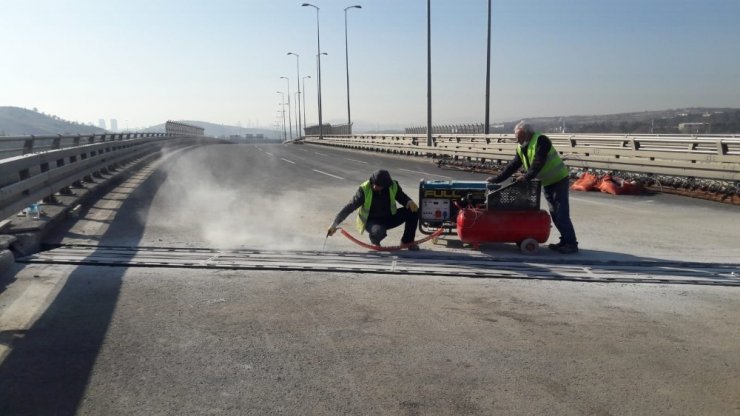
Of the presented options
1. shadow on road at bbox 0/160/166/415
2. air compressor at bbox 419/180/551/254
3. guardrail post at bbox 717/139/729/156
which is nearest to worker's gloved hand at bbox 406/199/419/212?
air compressor at bbox 419/180/551/254

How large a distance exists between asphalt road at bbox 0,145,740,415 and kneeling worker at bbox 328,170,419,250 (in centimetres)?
39

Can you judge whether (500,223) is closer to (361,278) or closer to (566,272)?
(566,272)

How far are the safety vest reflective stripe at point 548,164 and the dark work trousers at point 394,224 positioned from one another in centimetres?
161

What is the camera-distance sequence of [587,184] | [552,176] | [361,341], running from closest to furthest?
[361,341]
[552,176]
[587,184]

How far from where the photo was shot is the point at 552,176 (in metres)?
A: 7.39

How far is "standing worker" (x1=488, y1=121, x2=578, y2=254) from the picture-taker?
7.23m

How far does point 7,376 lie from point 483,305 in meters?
3.70

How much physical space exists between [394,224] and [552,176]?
2.15 meters

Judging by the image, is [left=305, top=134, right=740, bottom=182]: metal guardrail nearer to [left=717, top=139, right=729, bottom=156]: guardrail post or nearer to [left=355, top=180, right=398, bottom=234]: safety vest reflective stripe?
[left=717, top=139, right=729, bottom=156]: guardrail post

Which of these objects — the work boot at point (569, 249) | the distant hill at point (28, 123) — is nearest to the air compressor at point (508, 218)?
the work boot at point (569, 249)

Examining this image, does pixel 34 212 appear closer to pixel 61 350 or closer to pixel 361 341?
pixel 61 350

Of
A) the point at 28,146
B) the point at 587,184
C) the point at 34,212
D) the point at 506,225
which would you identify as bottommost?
the point at 587,184

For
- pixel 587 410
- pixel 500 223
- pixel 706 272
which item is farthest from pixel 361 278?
pixel 706 272

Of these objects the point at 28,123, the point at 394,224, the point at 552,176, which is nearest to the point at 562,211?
the point at 552,176
